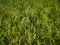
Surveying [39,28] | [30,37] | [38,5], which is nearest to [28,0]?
[38,5]

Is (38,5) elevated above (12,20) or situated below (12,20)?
above

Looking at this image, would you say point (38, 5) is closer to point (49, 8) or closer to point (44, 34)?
point (49, 8)

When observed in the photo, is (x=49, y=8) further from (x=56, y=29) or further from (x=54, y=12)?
(x=56, y=29)

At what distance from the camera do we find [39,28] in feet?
6.61

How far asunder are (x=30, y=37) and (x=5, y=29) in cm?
35

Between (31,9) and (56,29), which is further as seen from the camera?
(31,9)

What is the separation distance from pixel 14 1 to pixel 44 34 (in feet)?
2.46

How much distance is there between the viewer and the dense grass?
1.91 metres

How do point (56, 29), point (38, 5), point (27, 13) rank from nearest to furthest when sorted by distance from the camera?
point (56, 29)
point (27, 13)
point (38, 5)

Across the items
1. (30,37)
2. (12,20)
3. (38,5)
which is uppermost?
(38,5)

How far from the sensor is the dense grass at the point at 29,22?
1.91 meters

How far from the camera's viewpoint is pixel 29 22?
2.05m

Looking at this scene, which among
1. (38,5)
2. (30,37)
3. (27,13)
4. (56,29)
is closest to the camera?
(30,37)

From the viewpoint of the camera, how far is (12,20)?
208cm
